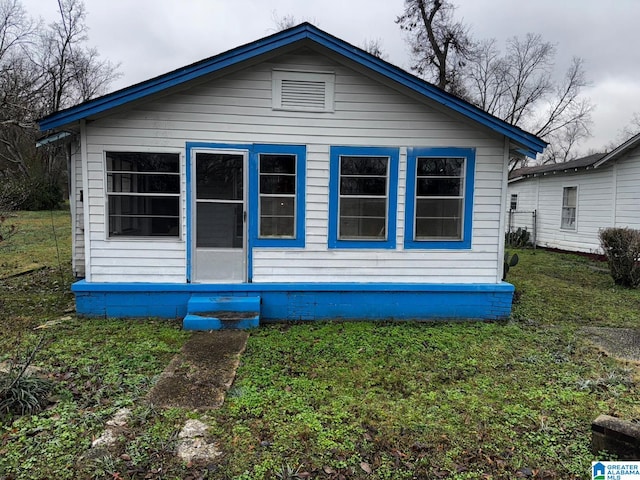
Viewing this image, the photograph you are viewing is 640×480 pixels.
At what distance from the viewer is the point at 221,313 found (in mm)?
5473

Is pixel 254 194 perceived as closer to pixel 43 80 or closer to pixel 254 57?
pixel 254 57

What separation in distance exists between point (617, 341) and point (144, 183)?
645 cm

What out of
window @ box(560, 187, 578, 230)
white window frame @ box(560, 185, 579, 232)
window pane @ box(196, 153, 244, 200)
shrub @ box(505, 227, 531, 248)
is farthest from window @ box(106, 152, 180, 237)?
shrub @ box(505, 227, 531, 248)

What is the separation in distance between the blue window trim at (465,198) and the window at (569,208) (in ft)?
32.0

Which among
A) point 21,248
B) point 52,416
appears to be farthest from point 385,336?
point 21,248

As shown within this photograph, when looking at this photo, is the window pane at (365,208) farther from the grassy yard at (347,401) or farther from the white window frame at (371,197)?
the grassy yard at (347,401)

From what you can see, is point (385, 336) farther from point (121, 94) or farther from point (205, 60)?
point (121, 94)

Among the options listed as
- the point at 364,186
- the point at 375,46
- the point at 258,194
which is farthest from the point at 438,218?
the point at 375,46

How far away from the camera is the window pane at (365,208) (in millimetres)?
5938

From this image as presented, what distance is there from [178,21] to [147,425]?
1924cm

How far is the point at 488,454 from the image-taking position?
9.14ft

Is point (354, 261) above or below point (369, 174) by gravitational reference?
below

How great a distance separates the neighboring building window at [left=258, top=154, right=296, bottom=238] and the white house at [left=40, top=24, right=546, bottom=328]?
0.06 feet

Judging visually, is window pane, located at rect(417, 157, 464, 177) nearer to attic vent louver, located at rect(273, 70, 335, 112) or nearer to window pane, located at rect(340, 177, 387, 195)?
window pane, located at rect(340, 177, 387, 195)
